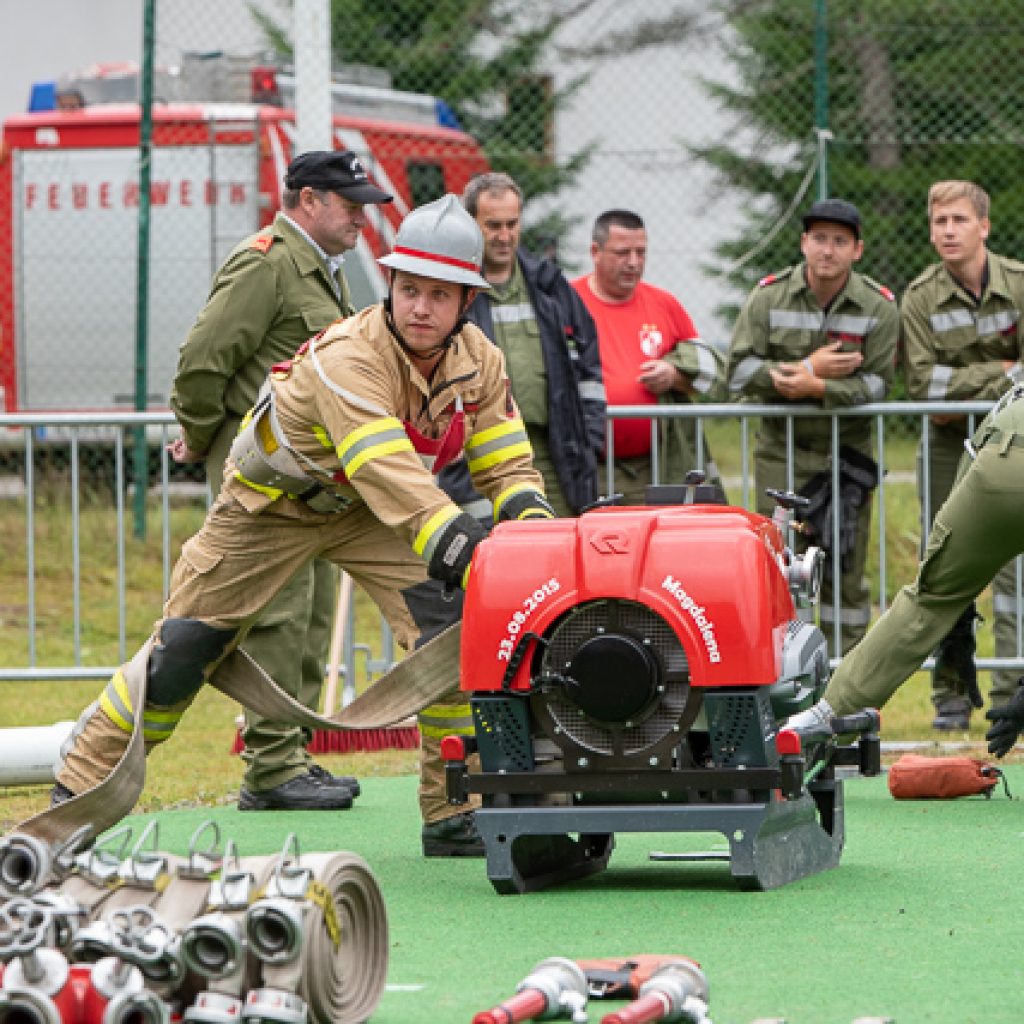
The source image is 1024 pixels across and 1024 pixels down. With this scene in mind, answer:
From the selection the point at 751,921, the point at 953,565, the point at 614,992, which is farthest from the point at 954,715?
the point at 614,992

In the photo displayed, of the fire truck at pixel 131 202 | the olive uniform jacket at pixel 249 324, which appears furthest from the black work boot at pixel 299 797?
the fire truck at pixel 131 202

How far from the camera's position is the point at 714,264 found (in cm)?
1691

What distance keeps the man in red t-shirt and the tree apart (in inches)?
220

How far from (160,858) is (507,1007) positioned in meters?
0.68

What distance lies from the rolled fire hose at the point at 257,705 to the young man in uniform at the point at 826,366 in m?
3.65

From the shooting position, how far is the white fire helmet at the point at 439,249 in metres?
5.91

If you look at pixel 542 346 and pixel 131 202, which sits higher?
pixel 131 202

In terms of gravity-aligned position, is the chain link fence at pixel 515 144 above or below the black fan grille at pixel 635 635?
above

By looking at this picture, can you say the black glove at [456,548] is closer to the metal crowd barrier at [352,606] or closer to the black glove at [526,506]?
the black glove at [526,506]

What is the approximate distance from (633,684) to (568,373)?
10.0 feet

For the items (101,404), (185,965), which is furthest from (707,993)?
(101,404)

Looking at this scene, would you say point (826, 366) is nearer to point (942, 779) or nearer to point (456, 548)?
point (942, 779)

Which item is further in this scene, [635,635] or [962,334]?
[962,334]

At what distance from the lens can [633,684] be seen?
544 cm
